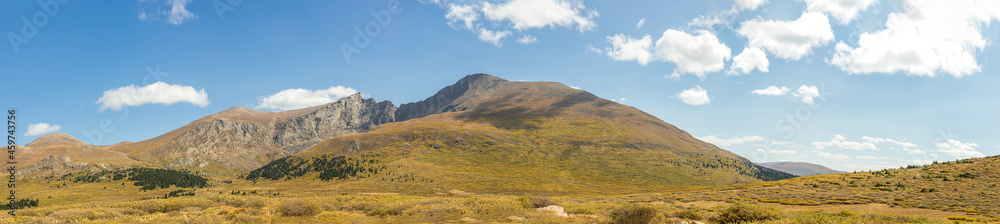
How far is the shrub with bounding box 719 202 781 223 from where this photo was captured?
2519 cm

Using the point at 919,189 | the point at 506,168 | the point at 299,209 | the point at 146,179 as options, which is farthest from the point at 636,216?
the point at 146,179

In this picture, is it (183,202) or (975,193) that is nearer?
(183,202)

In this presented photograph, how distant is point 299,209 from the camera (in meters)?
29.3

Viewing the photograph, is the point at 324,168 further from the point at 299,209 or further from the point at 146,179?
the point at 299,209

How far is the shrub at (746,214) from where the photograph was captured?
2519 cm

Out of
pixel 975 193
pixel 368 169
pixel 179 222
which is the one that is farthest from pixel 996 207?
pixel 368 169

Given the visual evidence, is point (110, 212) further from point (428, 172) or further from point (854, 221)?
point (428, 172)

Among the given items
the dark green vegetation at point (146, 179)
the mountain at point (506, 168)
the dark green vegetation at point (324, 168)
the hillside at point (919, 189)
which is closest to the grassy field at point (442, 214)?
the hillside at point (919, 189)

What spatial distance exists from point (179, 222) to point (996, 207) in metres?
70.7

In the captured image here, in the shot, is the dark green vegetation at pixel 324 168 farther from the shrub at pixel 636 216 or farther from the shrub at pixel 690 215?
the shrub at pixel 636 216

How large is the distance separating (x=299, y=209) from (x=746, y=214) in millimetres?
33678

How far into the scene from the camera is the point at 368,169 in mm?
159500

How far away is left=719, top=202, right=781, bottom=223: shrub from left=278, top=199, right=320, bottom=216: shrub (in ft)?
105

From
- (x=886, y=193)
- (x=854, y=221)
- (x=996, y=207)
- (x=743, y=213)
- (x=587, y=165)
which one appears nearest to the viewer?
(x=854, y=221)
